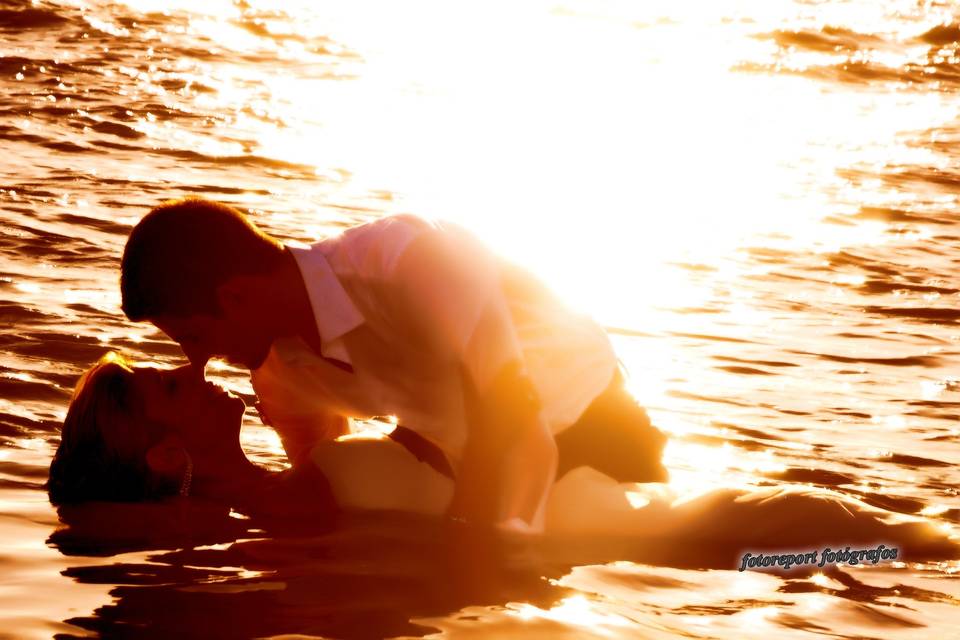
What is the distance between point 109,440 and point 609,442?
159 centimetres

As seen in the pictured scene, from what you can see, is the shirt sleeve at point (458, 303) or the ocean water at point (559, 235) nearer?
the shirt sleeve at point (458, 303)

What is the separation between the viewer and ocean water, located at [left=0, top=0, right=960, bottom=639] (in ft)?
15.0

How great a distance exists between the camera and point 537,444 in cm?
451

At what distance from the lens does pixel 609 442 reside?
504cm

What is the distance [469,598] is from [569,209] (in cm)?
725

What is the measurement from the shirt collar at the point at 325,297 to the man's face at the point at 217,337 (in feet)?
0.56

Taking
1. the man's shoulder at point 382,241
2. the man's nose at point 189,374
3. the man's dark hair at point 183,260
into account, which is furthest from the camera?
the man's nose at point 189,374

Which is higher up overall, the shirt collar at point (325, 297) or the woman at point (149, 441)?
the shirt collar at point (325, 297)

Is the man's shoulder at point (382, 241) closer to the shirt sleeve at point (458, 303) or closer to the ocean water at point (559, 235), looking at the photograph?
the shirt sleeve at point (458, 303)

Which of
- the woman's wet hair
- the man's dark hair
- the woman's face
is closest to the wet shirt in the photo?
the woman's face

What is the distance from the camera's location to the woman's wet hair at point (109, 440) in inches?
193

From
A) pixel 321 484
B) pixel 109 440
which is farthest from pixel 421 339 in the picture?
pixel 109 440

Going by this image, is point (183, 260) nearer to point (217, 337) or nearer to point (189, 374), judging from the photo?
point (217, 337)

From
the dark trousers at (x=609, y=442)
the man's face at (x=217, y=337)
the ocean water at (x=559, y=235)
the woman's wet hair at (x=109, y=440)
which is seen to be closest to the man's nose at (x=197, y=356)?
the man's face at (x=217, y=337)
